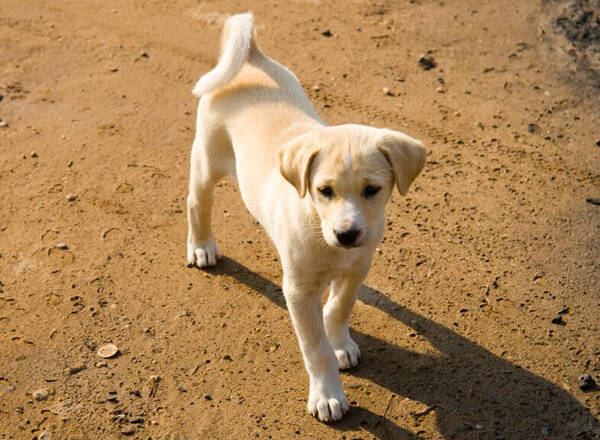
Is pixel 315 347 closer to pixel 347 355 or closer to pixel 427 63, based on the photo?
pixel 347 355

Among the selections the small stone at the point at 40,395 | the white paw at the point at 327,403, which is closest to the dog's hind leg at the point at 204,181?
the small stone at the point at 40,395

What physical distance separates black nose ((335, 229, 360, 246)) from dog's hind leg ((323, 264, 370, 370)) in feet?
2.61

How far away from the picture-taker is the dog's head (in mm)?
3531

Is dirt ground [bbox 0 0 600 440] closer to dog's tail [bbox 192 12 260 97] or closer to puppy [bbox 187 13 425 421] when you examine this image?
puppy [bbox 187 13 425 421]

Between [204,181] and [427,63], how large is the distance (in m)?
2.98

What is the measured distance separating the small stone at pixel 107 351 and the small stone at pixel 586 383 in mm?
2589

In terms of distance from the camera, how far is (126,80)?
714 cm

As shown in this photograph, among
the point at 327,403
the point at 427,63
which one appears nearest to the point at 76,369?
the point at 327,403

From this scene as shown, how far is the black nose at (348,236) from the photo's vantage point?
3490 mm

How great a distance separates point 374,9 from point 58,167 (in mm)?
3540

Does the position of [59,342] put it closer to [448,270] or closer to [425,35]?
[448,270]

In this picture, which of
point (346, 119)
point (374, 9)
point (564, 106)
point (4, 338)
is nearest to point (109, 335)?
point (4, 338)

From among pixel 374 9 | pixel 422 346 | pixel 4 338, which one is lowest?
pixel 4 338

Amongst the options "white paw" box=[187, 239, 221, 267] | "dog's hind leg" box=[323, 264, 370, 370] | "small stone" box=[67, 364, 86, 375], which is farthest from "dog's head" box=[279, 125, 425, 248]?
"small stone" box=[67, 364, 86, 375]
